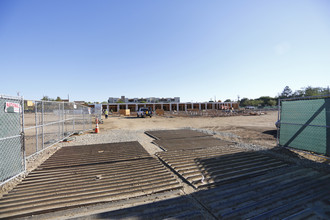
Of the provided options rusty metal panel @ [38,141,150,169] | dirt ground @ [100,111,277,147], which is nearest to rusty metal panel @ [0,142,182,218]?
rusty metal panel @ [38,141,150,169]

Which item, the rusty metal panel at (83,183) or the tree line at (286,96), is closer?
the rusty metal panel at (83,183)

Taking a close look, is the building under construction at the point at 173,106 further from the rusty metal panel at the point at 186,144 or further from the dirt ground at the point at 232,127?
the rusty metal panel at the point at 186,144

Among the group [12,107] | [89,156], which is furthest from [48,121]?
[12,107]

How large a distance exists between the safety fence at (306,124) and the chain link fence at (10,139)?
9521 millimetres

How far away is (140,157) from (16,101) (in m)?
4.08

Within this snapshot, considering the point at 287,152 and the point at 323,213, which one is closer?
the point at 323,213

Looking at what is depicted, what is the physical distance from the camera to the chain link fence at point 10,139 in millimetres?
3647

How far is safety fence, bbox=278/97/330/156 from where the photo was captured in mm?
5207

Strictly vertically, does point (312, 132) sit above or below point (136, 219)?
above

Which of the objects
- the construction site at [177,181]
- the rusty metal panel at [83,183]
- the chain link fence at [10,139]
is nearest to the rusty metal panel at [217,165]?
the construction site at [177,181]

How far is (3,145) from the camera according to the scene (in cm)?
367

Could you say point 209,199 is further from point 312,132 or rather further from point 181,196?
point 312,132

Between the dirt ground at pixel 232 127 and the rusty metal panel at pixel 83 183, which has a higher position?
the rusty metal panel at pixel 83 183

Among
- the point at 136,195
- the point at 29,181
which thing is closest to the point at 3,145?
the point at 29,181
